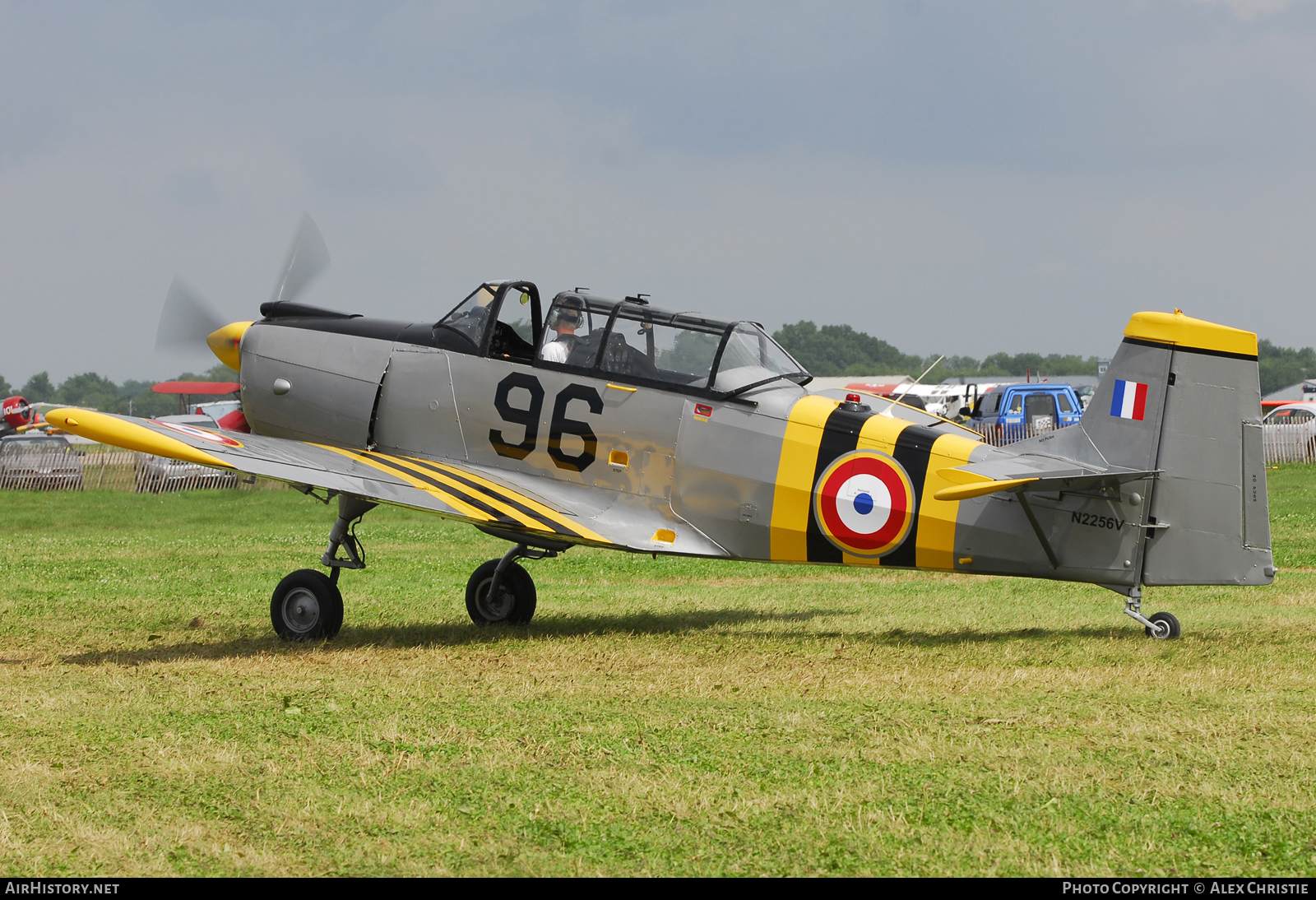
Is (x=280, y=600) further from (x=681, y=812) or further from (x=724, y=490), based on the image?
(x=681, y=812)

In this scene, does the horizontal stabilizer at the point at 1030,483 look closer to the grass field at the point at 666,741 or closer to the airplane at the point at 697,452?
the airplane at the point at 697,452

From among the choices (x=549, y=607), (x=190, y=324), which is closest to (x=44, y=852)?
(x=549, y=607)

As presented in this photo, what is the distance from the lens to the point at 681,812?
4.43 m

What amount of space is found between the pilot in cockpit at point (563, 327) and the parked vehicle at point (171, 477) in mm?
22398

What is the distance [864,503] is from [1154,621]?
216cm

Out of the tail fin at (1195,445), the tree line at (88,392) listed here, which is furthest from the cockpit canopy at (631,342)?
the tree line at (88,392)

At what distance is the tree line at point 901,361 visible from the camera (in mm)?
119500

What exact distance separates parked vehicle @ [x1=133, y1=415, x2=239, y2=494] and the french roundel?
2429 centimetres

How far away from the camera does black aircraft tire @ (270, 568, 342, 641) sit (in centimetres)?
902

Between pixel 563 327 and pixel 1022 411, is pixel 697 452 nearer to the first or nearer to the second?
pixel 563 327

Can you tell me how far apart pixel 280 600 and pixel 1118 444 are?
624 centimetres

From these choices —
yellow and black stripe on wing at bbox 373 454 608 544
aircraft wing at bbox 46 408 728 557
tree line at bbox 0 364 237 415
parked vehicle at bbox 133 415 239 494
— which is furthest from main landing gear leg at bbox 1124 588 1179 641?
tree line at bbox 0 364 237 415

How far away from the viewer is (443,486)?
8938 mm

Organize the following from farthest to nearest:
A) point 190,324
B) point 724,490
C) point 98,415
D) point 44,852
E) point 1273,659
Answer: point 190,324 < point 724,490 < point 98,415 < point 1273,659 < point 44,852
